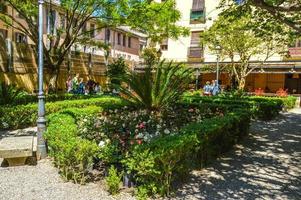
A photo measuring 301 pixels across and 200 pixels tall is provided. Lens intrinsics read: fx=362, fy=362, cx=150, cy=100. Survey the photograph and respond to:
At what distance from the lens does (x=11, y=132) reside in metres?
11.4

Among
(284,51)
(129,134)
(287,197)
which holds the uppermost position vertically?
(284,51)

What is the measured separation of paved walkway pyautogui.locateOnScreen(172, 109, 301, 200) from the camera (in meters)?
6.07

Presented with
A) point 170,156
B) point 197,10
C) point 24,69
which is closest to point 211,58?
A: point 197,10

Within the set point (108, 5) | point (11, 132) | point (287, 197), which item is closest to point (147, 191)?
point (287, 197)

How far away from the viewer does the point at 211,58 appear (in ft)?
114

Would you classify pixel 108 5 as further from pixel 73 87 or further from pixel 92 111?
pixel 73 87

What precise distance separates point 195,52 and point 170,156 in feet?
102

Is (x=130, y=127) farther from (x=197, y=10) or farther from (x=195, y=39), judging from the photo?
(x=197, y=10)

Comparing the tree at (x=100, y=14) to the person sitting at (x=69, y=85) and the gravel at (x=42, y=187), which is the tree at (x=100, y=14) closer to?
the person sitting at (x=69, y=85)

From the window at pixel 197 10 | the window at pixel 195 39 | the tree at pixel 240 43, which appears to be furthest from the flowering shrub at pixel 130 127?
the window at pixel 197 10

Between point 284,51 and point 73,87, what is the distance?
16.0m

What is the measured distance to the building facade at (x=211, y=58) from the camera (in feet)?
99.1

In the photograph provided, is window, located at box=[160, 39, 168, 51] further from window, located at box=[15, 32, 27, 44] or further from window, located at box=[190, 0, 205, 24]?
window, located at box=[15, 32, 27, 44]

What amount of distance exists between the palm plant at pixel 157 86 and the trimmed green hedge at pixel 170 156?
147 inches
